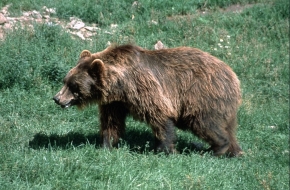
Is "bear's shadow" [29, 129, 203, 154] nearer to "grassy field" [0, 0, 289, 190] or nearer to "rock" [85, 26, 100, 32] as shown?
"grassy field" [0, 0, 289, 190]

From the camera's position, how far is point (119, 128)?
25.1ft

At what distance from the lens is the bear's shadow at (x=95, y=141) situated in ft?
24.1

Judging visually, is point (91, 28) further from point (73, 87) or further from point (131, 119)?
point (73, 87)

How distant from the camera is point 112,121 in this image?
7602 millimetres

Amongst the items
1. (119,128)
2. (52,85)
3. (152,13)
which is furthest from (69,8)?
(119,128)

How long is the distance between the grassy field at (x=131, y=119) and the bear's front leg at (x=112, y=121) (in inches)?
6.6

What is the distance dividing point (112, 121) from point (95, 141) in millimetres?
365

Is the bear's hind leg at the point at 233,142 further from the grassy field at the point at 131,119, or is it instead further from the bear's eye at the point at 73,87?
the bear's eye at the point at 73,87

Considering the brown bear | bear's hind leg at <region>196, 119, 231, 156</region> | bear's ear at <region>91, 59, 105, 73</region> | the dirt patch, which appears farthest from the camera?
the dirt patch

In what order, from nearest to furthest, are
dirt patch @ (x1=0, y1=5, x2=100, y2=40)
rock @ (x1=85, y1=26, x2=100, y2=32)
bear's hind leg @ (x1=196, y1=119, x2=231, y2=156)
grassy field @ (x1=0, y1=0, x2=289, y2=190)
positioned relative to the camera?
1. grassy field @ (x1=0, y1=0, x2=289, y2=190)
2. bear's hind leg @ (x1=196, y1=119, x2=231, y2=156)
3. dirt patch @ (x1=0, y1=5, x2=100, y2=40)
4. rock @ (x1=85, y1=26, x2=100, y2=32)

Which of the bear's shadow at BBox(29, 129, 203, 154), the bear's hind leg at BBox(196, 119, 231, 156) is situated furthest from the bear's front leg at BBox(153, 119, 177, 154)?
the bear's hind leg at BBox(196, 119, 231, 156)

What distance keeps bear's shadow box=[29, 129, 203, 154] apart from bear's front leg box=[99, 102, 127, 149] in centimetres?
13

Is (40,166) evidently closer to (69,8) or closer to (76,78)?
(76,78)

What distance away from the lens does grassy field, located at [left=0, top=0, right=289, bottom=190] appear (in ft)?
19.8
